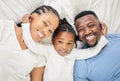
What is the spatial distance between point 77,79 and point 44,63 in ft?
0.80

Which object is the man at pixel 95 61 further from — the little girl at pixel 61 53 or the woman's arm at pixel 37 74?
the woman's arm at pixel 37 74

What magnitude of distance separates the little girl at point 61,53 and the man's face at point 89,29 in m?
0.06

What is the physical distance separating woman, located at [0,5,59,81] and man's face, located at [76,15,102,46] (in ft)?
0.65

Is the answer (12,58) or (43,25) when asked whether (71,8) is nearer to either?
(43,25)

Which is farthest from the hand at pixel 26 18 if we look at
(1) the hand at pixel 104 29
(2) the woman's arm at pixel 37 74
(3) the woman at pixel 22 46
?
(1) the hand at pixel 104 29

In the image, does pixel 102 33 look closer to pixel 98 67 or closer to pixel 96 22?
pixel 96 22

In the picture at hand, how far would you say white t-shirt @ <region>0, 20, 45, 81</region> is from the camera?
1487 mm

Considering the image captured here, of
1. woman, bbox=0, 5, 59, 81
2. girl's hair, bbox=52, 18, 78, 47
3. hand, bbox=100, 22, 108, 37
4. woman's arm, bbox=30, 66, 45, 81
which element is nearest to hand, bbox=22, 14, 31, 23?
woman, bbox=0, 5, 59, 81

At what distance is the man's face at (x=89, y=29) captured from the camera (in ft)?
5.40

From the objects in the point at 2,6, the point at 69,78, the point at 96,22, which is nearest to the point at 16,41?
the point at 2,6

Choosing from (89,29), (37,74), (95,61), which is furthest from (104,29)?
(37,74)

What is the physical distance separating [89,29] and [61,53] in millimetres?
250

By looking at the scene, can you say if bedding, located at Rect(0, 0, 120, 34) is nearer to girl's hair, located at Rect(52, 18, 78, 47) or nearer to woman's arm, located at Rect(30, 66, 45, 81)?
girl's hair, located at Rect(52, 18, 78, 47)

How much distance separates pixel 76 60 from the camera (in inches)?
65.8
